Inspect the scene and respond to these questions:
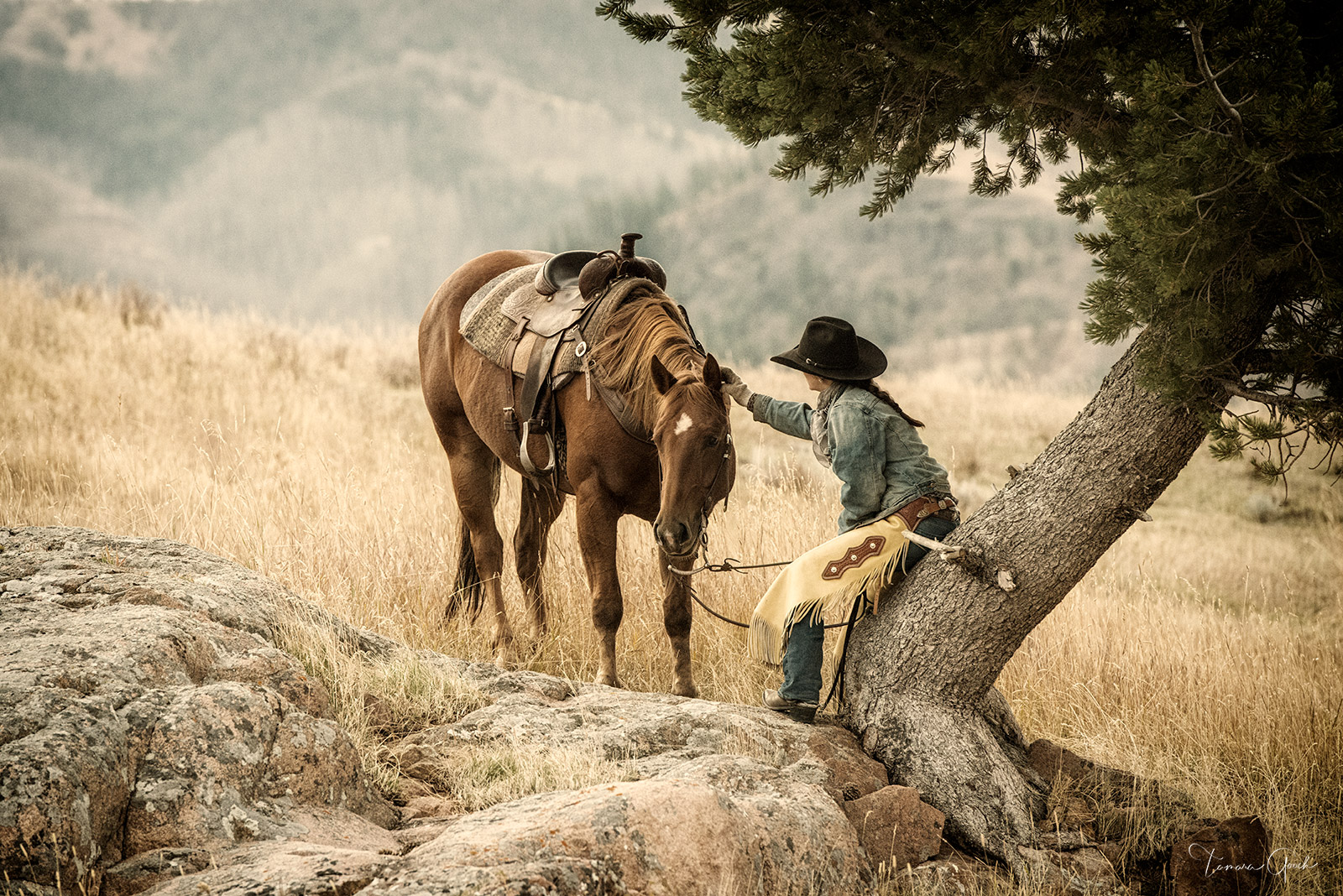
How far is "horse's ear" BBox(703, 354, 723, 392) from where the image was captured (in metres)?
4.04

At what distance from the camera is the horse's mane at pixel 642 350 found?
4.32m

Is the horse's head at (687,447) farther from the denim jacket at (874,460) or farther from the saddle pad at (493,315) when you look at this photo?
the saddle pad at (493,315)

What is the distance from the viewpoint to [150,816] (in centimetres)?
255

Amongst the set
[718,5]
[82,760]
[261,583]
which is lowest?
[82,760]

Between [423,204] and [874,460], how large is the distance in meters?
156

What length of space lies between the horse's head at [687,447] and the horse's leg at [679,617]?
682 millimetres

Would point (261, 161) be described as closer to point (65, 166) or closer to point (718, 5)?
point (65, 166)

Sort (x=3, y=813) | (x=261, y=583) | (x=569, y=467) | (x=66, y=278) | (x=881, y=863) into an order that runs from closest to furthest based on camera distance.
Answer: (x=3, y=813)
(x=881, y=863)
(x=261, y=583)
(x=569, y=467)
(x=66, y=278)

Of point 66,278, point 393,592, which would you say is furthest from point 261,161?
point 393,592

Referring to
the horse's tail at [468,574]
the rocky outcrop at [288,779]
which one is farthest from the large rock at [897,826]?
the horse's tail at [468,574]

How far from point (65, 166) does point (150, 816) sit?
173m
